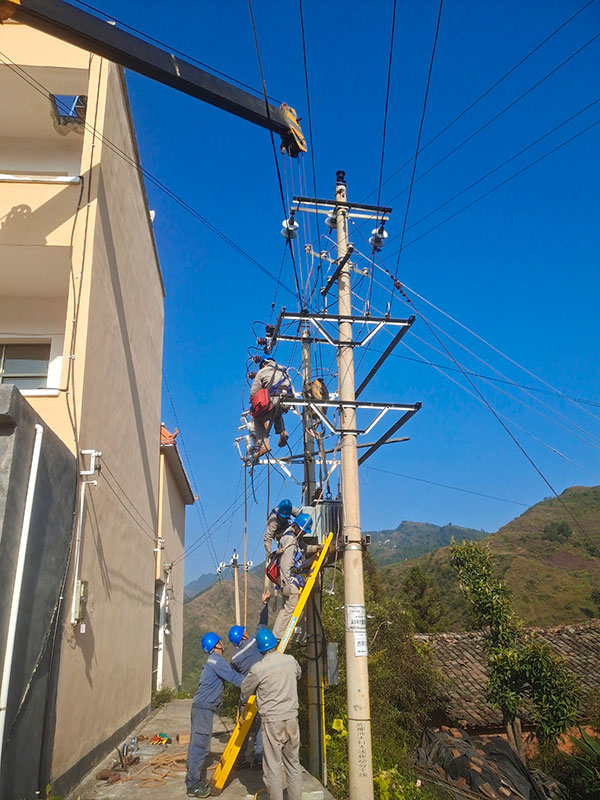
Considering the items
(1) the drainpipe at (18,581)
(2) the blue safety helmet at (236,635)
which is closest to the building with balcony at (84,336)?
(1) the drainpipe at (18,581)

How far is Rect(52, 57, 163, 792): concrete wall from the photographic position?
788 centimetres

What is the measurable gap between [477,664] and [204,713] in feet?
58.2

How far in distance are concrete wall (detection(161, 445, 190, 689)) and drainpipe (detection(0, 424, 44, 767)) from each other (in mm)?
11538

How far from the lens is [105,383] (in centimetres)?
Result: 939

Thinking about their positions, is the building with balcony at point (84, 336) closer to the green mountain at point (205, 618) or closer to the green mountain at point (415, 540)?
the green mountain at point (205, 618)

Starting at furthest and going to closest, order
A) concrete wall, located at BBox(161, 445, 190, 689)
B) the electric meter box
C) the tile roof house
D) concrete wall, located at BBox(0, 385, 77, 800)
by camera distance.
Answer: the tile roof house
concrete wall, located at BBox(161, 445, 190, 689)
the electric meter box
concrete wall, located at BBox(0, 385, 77, 800)

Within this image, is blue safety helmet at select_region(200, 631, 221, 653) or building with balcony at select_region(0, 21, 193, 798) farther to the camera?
blue safety helmet at select_region(200, 631, 221, 653)

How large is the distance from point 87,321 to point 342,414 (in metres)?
3.78

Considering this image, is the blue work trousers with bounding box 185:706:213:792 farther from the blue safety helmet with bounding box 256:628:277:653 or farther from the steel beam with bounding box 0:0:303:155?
the steel beam with bounding box 0:0:303:155

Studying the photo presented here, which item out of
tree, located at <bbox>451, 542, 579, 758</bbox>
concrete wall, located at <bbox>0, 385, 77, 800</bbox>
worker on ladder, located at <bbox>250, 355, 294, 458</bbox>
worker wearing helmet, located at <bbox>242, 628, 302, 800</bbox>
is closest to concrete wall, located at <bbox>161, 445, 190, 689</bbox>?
worker on ladder, located at <bbox>250, 355, 294, 458</bbox>

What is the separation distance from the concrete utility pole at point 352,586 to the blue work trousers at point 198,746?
1.76 meters

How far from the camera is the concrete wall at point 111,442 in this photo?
25.8ft

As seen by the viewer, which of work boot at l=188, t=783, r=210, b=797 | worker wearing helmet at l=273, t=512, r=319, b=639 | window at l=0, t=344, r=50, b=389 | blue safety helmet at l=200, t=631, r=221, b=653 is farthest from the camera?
window at l=0, t=344, r=50, b=389

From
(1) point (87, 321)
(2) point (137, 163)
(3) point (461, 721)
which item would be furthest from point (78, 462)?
(3) point (461, 721)
